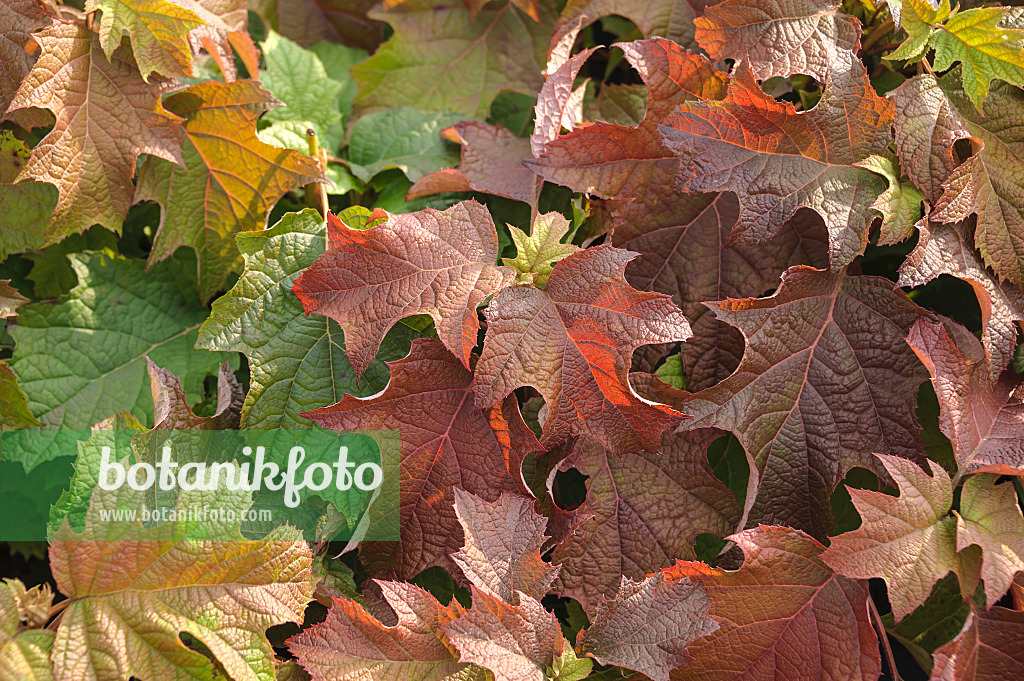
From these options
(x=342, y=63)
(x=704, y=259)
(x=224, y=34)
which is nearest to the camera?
(x=704, y=259)

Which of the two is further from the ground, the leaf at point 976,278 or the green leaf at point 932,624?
the leaf at point 976,278

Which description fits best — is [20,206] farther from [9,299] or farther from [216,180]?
[216,180]

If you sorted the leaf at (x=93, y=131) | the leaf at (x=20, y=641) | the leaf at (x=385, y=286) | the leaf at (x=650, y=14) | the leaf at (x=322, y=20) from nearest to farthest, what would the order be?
the leaf at (x=20, y=641)
the leaf at (x=385, y=286)
the leaf at (x=93, y=131)
the leaf at (x=650, y=14)
the leaf at (x=322, y=20)

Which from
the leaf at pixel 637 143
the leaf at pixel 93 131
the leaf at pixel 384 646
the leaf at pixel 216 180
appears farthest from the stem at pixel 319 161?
the leaf at pixel 384 646

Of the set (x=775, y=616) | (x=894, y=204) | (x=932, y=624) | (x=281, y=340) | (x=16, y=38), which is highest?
(x=16, y=38)

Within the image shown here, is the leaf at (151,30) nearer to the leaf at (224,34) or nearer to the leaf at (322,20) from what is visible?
the leaf at (224,34)

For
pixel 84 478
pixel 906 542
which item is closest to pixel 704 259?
pixel 906 542
